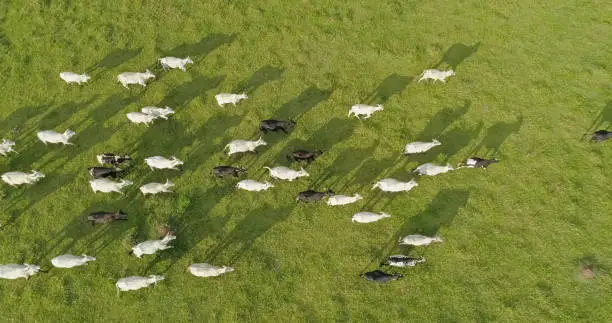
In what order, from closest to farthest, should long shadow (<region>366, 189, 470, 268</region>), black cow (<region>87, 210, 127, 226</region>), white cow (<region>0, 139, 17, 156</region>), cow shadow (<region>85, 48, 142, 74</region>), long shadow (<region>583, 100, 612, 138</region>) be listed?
black cow (<region>87, 210, 127, 226</region>) < long shadow (<region>366, 189, 470, 268</region>) < white cow (<region>0, 139, 17, 156</region>) < long shadow (<region>583, 100, 612, 138</region>) < cow shadow (<region>85, 48, 142, 74</region>)

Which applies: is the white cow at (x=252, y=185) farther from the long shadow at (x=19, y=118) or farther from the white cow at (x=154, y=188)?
the long shadow at (x=19, y=118)

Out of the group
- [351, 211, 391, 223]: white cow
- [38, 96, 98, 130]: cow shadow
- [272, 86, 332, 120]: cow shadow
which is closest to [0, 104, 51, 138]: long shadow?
[38, 96, 98, 130]: cow shadow

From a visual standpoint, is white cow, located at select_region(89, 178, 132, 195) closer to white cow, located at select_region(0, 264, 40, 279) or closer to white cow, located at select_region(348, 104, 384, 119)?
white cow, located at select_region(0, 264, 40, 279)

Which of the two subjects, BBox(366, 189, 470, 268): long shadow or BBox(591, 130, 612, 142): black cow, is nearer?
BBox(366, 189, 470, 268): long shadow

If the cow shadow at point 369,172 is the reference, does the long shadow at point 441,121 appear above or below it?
above

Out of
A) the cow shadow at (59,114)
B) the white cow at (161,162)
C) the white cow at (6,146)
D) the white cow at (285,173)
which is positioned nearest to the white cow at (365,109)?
the white cow at (285,173)

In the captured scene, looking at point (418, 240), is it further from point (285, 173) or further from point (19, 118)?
point (19, 118)

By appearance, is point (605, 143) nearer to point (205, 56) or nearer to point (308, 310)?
point (308, 310)
